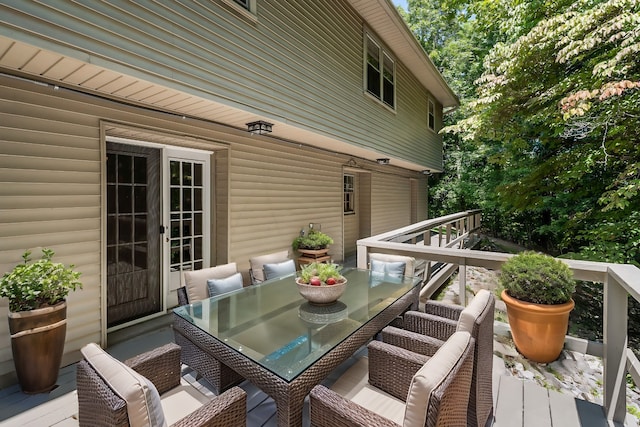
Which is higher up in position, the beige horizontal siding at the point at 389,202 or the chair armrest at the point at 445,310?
the beige horizontal siding at the point at 389,202

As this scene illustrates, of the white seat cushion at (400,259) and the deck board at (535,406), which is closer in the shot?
the deck board at (535,406)

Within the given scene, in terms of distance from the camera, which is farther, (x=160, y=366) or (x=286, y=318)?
(x=286, y=318)

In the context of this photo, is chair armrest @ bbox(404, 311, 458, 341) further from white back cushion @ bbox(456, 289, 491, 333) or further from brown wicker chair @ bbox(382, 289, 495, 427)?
white back cushion @ bbox(456, 289, 491, 333)

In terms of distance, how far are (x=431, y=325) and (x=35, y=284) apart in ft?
9.99

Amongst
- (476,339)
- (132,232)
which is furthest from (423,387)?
(132,232)

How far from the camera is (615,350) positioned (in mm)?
2084

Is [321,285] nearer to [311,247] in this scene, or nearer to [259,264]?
[259,264]

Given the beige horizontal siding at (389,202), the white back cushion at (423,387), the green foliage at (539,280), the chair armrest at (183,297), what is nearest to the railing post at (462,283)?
the green foliage at (539,280)

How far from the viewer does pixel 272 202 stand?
5273 mm

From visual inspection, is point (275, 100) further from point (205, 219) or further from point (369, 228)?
point (369, 228)

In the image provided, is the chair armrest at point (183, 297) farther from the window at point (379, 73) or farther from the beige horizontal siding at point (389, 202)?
the beige horizontal siding at point (389, 202)

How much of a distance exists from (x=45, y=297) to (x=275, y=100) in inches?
120

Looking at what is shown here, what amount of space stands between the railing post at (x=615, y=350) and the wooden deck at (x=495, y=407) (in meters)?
0.10

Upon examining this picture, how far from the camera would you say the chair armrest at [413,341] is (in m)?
1.95
